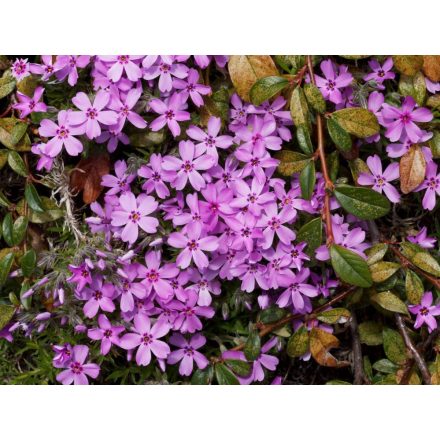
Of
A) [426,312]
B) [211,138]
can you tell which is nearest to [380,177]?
[426,312]

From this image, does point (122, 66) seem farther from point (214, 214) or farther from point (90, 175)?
point (214, 214)

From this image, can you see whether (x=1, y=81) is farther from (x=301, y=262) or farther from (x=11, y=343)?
(x=301, y=262)

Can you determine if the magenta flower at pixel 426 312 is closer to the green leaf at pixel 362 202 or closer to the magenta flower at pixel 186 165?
the green leaf at pixel 362 202

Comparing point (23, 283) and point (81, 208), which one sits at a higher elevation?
point (81, 208)

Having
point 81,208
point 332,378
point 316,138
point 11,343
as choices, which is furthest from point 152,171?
point 332,378

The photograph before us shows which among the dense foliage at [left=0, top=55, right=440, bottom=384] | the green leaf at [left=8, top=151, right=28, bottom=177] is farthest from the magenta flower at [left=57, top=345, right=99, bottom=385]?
the green leaf at [left=8, top=151, right=28, bottom=177]

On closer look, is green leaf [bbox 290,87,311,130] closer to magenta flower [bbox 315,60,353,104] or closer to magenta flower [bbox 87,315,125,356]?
magenta flower [bbox 315,60,353,104]
